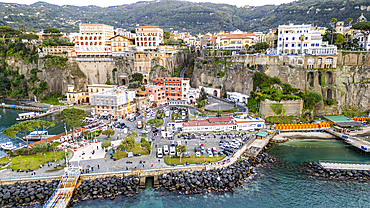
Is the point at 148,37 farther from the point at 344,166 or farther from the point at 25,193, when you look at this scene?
the point at 344,166

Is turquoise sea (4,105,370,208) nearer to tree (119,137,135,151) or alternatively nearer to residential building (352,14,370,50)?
tree (119,137,135,151)

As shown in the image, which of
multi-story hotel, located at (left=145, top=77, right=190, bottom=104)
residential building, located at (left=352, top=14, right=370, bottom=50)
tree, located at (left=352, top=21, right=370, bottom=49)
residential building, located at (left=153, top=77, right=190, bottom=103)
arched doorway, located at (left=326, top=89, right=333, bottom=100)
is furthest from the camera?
tree, located at (left=352, top=21, right=370, bottom=49)

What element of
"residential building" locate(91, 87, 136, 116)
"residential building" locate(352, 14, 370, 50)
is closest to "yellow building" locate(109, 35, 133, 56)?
"residential building" locate(91, 87, 136, 116)

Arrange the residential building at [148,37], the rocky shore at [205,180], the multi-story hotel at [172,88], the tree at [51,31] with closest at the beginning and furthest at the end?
the rocky shore at [205,180] < the multi-story hotel at [172,88] < the residential building at [148,37] < the tree at [51,31]

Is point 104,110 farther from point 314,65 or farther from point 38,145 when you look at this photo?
point 314,65

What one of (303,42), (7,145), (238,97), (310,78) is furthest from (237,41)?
(7,145)

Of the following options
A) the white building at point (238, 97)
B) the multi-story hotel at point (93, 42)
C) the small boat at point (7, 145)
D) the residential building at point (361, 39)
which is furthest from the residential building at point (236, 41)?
the small boat at point (7, 145)

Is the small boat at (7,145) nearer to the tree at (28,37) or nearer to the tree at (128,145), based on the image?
the tree at (128,145)
